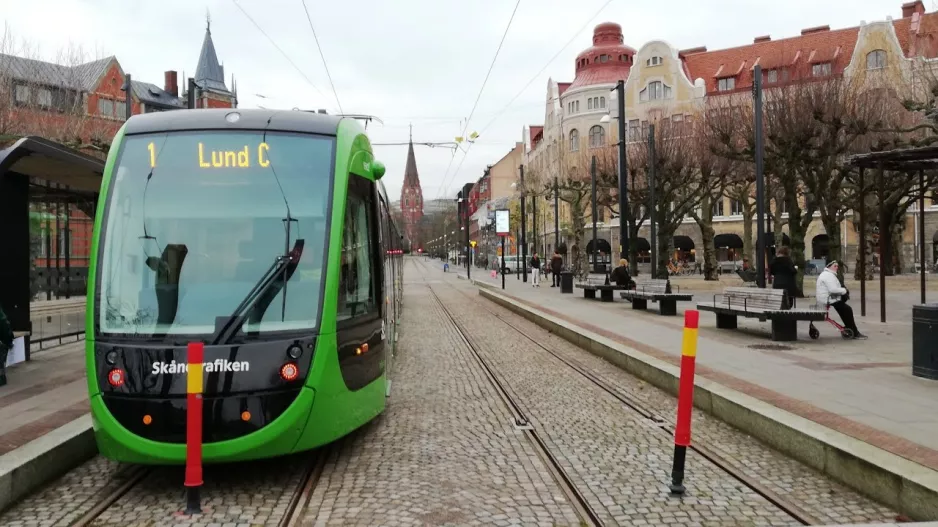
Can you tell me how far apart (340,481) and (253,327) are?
4.31 feet

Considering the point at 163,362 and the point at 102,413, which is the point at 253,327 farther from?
the point at 102,413

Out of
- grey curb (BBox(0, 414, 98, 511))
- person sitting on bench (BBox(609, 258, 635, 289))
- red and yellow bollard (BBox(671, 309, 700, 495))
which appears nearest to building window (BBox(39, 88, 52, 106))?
person sitting on bench (BBox(609, 258, 635, 289))

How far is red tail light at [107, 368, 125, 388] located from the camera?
5.02 metres

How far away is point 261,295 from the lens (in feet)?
17.5

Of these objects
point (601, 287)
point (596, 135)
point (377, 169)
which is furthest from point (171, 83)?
point (377, 169)

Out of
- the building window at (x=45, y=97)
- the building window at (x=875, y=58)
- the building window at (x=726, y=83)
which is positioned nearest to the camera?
the building window at (x=45, y=97)

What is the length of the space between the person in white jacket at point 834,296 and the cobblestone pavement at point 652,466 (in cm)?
474

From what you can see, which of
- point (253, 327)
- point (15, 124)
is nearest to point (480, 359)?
point (253, 327)

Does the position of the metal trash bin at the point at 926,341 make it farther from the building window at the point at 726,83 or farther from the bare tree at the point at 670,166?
the building window at the point at 726,83

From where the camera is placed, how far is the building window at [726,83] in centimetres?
6506

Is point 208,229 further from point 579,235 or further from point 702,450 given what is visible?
point 579,235

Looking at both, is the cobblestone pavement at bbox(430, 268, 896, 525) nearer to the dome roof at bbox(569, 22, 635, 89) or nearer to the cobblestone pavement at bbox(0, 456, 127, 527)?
the cobblestone pavement at bbox(0, 456, 127, 527)

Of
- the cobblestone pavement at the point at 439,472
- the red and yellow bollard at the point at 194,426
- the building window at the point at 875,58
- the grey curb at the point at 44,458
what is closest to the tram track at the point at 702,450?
the cobblestone pavement at the point at 439,472

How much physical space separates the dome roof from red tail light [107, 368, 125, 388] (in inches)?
2619
